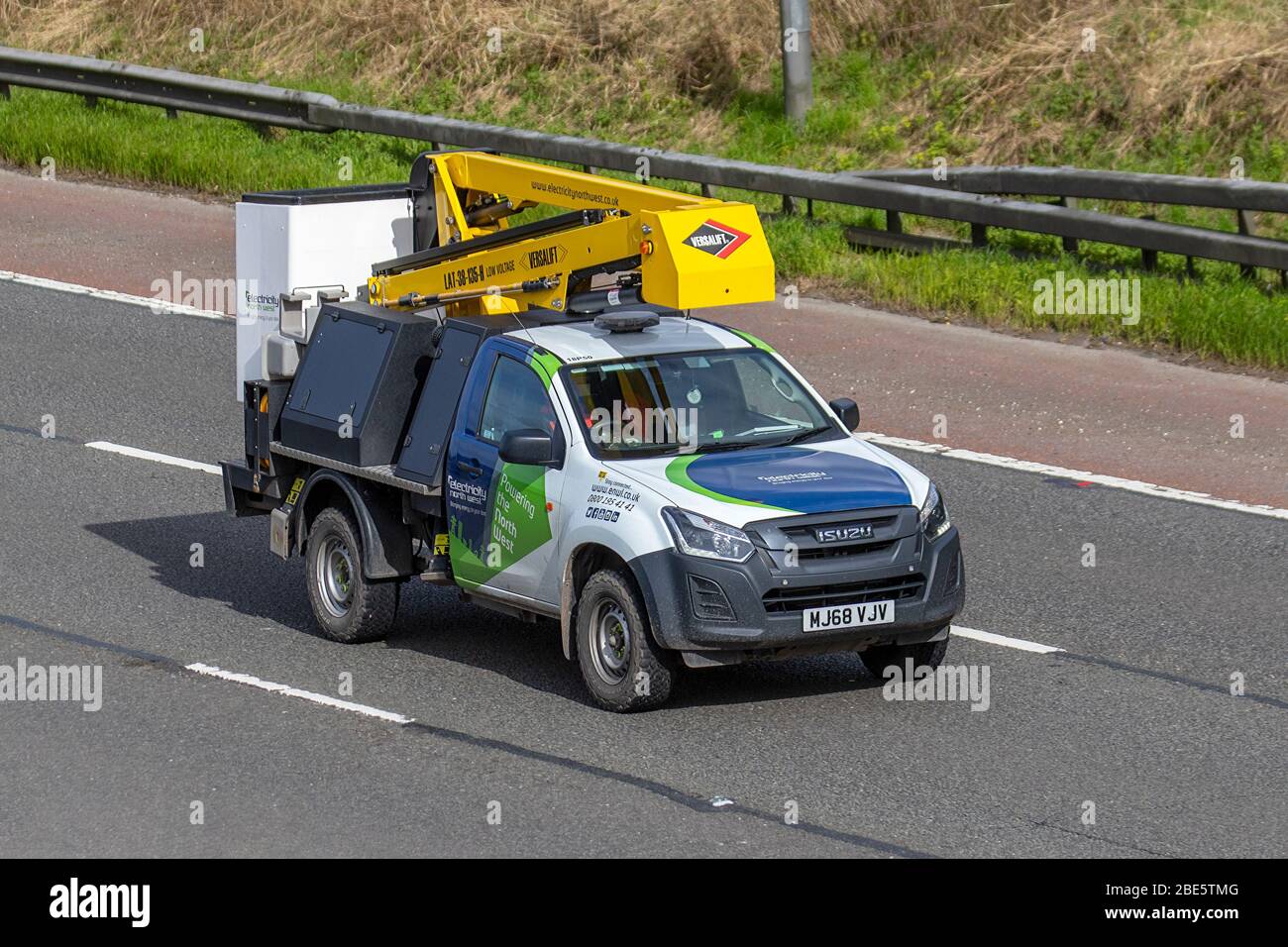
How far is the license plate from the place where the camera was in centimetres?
1018

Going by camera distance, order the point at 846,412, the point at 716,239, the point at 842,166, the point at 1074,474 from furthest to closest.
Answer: the point at 842,166
the point at 1074,474
the point at 846,412
the point at 716,239

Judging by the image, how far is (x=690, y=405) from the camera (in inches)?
440

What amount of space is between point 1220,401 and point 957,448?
91.1 inches

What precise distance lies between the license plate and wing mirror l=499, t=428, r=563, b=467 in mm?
1608

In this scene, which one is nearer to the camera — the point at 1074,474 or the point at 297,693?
the point at 297,693

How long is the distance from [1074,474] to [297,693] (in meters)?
6.46

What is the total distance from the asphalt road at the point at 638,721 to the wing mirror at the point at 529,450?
1211mm

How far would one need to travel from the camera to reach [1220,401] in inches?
654

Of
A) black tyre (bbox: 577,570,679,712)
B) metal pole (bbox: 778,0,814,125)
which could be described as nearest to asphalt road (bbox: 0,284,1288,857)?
black tyre (bbox: 577,570,679,712)

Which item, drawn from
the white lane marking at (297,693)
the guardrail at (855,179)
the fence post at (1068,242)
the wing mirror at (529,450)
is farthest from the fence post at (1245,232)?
the white lane marking at (297,693)

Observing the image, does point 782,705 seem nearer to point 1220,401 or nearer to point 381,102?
point 1220,401

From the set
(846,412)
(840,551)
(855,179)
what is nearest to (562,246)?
(846,412)

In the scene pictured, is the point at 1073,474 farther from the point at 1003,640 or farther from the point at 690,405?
the point at 690,405

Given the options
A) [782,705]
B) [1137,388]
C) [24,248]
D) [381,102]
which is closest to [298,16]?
[381,102]
